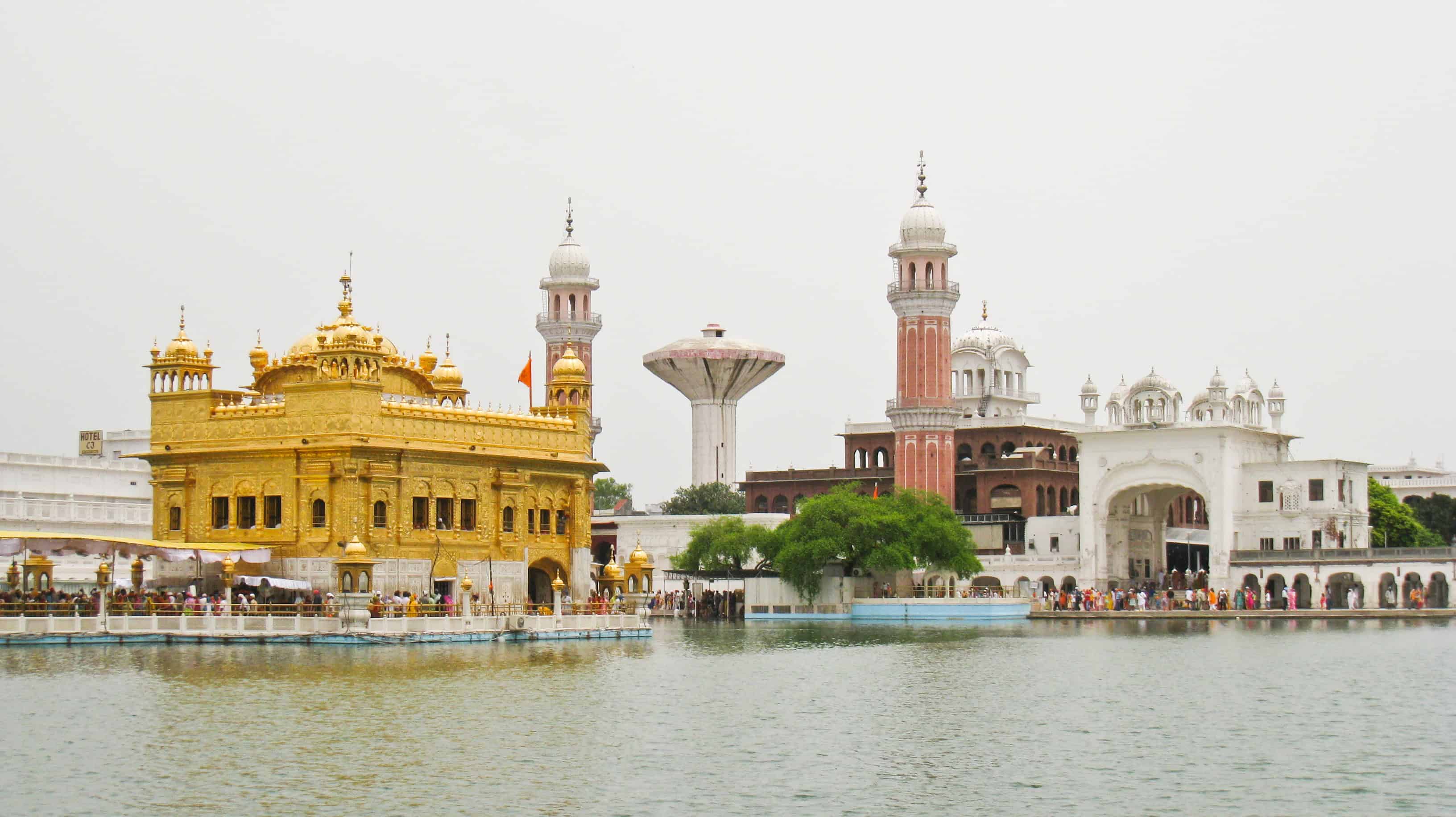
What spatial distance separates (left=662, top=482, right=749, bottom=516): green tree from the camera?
308ft

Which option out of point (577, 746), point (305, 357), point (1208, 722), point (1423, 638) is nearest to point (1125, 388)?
Result: point (1423, 638)

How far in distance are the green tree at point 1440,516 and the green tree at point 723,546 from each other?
146ft

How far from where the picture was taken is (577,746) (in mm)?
26859

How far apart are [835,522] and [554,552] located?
18.9 metres

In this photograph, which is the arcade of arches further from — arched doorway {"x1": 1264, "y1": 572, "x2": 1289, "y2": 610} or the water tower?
arched doorway {"x1": 1264, "y1": 572, "x2": 1289, "y2": 610}

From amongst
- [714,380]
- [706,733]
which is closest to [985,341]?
[714,380]

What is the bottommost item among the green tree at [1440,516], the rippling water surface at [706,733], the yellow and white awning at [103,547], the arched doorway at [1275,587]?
the rippling water surface at [706,733]

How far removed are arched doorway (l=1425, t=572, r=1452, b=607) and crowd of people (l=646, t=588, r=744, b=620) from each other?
2491 centimetres

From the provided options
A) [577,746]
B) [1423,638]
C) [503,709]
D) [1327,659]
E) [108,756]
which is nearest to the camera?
[108,756]

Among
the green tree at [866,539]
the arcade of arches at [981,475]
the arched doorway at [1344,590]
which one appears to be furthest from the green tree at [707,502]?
the arched doorway at [1344,590]

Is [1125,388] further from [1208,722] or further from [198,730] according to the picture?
[198,730]

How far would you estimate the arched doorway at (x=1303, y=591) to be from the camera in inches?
3113

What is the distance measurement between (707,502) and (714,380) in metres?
10.5

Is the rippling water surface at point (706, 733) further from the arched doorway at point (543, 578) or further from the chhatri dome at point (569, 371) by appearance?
the chhatri dome at point (569, 371)
